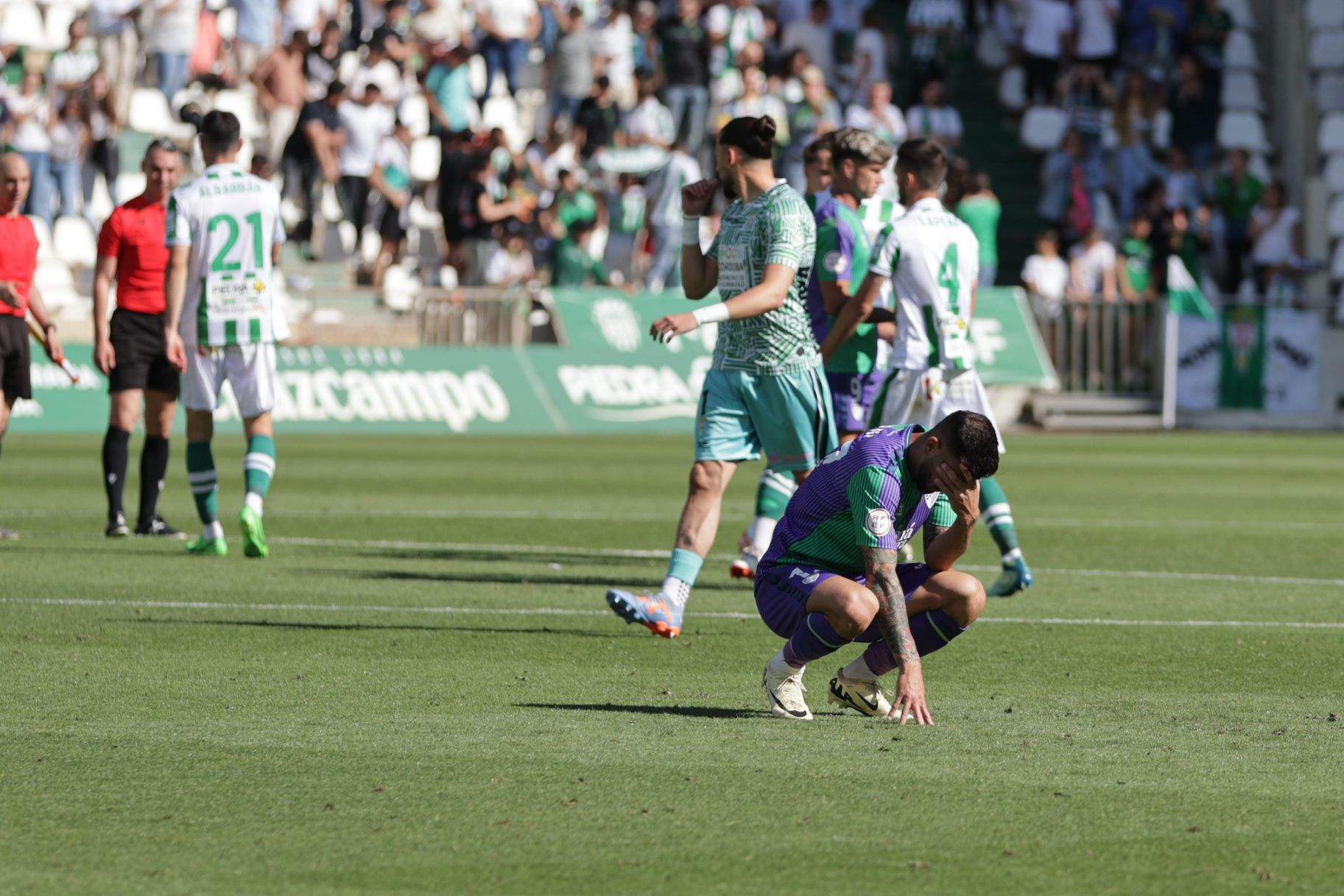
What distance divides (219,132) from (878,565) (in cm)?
612

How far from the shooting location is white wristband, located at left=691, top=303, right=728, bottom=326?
8.03m

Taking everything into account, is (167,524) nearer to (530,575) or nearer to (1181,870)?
(530,575)

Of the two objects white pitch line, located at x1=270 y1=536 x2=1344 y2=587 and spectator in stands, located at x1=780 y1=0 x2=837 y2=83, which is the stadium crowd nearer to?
spectator in stands, located at x1=780 y1=0 x2=837 y2=83

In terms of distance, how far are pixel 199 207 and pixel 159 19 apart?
54.0ft

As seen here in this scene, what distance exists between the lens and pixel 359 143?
26.4 m

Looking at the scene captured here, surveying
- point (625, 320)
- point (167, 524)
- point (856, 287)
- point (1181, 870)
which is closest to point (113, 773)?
point (1181, 870)

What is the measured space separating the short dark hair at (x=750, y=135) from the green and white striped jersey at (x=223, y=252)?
11.3 ft

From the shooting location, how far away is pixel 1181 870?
4.80 m

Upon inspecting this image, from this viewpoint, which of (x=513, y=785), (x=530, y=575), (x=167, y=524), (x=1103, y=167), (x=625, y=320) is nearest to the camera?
(x=513, y=785)

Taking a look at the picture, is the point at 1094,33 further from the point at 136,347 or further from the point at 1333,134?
the point at 136,347

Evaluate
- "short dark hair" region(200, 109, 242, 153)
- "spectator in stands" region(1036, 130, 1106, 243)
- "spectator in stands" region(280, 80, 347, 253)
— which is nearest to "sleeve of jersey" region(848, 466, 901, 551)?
"short dark hair" region(200, 109, 242, 153)

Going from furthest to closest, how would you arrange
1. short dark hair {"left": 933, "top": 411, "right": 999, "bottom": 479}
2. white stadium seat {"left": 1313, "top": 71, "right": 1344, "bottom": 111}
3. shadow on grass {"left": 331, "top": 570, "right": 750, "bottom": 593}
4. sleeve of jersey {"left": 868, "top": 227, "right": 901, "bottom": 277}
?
1. white stadium seat {"left": 1313, "top": 71, "right": 1344, "bottom": 111}
2. shadow on grass {"left": 331, "top": 570, "right": 750, "bottom": 593}
3. sleeve of jersey {"left": 868, "top": 227, "right": 901, "bottom": 277}
4. short dark hair {"left": 933, "top": 411, "right": 999, "bottom": 479}

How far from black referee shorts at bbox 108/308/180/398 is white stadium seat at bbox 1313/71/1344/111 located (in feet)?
80.3

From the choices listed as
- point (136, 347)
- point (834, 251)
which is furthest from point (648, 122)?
point (834, 251)
